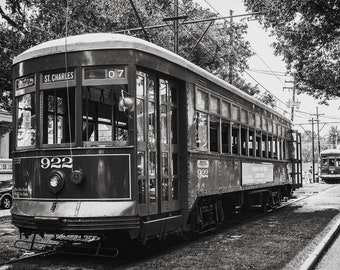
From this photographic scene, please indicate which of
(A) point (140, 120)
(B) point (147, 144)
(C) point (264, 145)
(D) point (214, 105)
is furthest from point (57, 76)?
(C) point (264, 145)

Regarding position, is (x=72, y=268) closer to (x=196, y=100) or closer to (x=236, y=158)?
(x=196, y=100)

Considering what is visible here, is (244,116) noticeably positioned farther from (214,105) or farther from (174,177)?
(174,177)

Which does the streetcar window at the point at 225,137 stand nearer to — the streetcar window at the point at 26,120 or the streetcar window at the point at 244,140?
the streetcar window at the point at 244,140

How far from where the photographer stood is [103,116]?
7.47 metres

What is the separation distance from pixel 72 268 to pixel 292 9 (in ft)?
33.6

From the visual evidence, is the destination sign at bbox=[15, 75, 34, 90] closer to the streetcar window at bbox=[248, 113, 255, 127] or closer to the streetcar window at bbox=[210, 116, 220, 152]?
the streetcar window at bbox=[210, 116, 220, 152]

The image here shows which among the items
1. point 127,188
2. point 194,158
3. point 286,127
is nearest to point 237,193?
point 194,158

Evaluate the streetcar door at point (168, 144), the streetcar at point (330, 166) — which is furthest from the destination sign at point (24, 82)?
the streetcar at point (330, 166)

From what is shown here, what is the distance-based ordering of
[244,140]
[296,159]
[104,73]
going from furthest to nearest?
[296,159] < [244,140] < [104,73]

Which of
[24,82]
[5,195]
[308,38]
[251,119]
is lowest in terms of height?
[5,195]

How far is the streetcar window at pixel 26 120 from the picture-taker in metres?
7.52

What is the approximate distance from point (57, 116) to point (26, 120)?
0.52m

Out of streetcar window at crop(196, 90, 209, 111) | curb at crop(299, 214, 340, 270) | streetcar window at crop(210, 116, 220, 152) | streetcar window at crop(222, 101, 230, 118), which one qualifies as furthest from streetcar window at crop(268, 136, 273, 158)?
streetcar window at crop(196, 90, 209, 111)

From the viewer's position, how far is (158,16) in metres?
26.2
